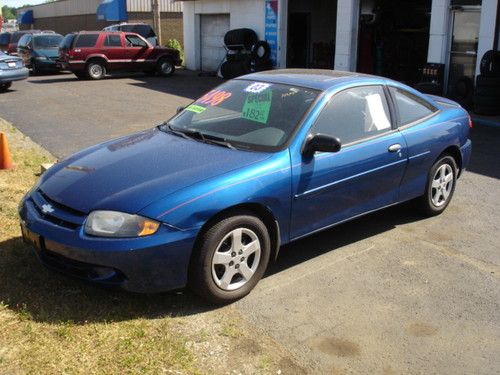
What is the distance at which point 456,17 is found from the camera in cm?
1347

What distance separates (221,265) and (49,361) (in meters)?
1.24

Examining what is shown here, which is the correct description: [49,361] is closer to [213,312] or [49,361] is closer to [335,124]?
[213,312]

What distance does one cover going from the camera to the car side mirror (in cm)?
417

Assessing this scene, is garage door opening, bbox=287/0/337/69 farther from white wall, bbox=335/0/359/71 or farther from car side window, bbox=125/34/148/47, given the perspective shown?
car side window, bbox=125/34/148/47

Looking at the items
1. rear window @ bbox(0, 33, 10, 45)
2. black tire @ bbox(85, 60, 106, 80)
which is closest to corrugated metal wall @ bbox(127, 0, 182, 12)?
rear window @ bbox(0, 33, 10, 45)

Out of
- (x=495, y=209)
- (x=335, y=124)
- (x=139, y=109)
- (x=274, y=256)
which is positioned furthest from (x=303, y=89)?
(x=139, y=109)

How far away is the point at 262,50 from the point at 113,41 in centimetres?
576

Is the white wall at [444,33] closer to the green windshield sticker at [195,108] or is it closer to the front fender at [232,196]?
the green windshield sticker at [195,108]

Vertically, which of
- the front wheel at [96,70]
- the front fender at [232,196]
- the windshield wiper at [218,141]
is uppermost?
the windshield wiper at [218,141]

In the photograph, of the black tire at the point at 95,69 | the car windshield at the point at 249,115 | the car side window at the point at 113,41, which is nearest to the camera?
the car windshield at the point at 249,115

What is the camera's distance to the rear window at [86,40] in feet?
67.1

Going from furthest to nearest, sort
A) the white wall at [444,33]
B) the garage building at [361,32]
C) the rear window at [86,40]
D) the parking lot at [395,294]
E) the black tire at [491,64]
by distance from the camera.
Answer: the rear window at [86,40] → the garage building at [361,32] → the white wall at [444,33] → the black tire at [491,64] → the parking lot at [395,294]

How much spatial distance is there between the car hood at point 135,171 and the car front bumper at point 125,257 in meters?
0.21

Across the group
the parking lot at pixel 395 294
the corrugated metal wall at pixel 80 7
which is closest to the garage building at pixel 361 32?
the parking lot at pixel 395 294
